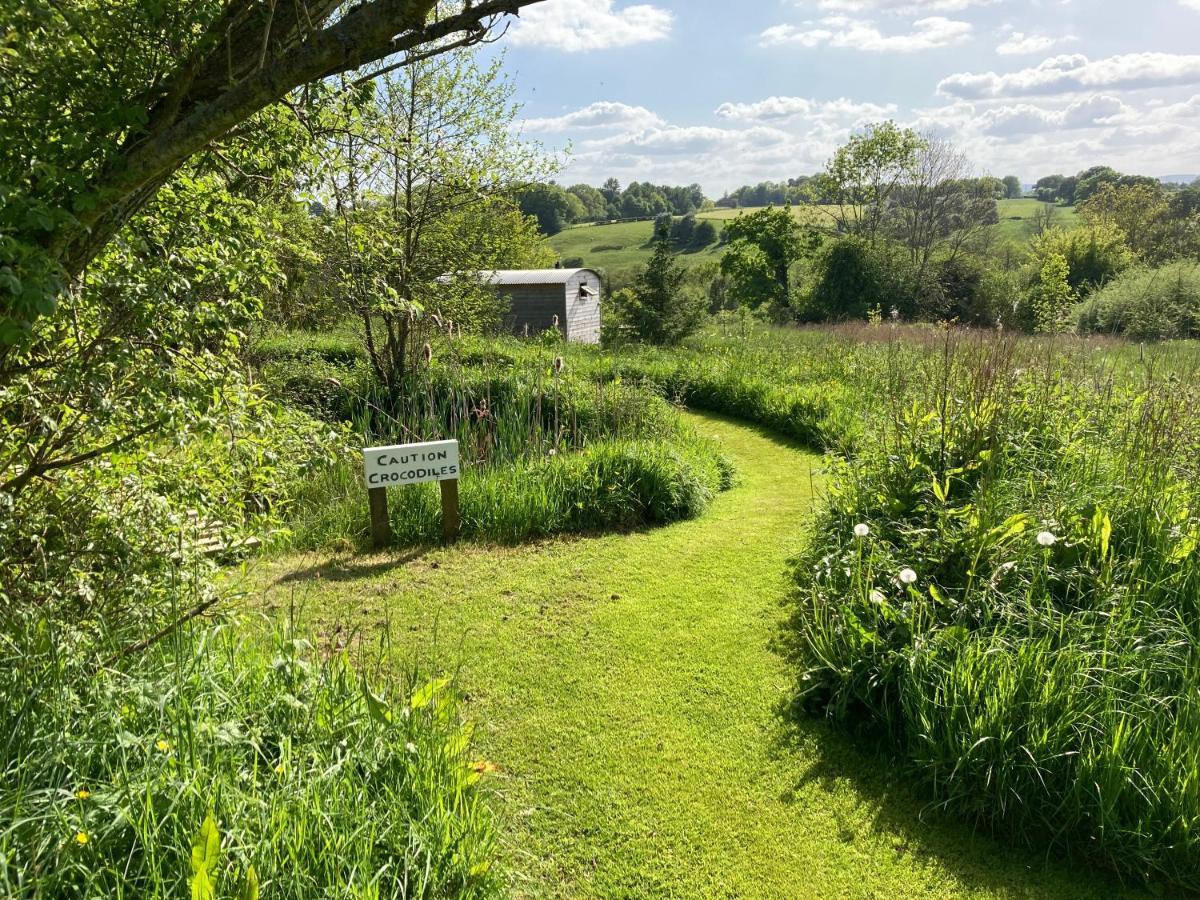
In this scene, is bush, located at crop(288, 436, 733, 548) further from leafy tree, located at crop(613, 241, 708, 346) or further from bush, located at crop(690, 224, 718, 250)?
bush, located at crop(690, 224, 718, 250)

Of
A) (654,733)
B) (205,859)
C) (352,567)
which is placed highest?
(205,859)

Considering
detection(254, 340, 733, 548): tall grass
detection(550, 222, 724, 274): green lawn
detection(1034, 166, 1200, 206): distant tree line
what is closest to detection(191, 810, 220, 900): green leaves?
detection(254, 340, 733, 548): tall grass

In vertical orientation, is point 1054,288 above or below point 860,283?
A: below

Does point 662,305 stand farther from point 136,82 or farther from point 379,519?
point 136,82

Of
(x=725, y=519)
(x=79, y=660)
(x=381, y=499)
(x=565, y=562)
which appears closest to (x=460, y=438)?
(x=381, y=499)

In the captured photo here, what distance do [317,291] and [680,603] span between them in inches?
286

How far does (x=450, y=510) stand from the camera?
5.18m

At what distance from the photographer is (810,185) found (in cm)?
3422

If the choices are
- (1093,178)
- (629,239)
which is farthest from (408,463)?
(1093,178)

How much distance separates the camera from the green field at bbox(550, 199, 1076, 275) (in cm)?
5476

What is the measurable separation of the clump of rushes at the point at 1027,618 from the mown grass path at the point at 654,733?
0.21 metres

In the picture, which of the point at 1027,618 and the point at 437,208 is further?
the point at 437,208

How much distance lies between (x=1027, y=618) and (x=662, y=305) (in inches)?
501

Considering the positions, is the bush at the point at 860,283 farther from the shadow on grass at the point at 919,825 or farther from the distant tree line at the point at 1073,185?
the distant tree line at the point at 1073,185
